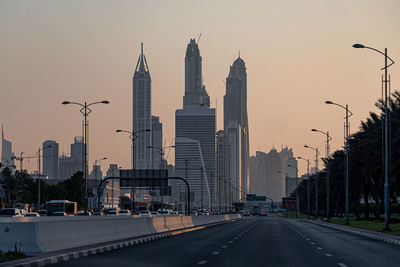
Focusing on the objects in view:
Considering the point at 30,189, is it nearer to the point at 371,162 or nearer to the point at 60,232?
the point at 371,162

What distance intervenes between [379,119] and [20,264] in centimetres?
5682

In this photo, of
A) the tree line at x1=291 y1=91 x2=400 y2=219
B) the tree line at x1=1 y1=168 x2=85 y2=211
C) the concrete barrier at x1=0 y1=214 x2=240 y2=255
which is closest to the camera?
the concrete barrier at x1=0 y1=214 x2=240 y2=255

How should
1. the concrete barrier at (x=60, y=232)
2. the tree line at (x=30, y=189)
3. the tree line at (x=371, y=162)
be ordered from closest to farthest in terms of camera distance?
the concrete barrier at (x=60, y=232) → the tree line at (x=371, y=162) → the tree line at (x=30, y=189)

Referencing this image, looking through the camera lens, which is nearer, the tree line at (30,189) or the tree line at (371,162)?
the tree line at (371,162)

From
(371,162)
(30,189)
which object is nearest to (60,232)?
(371,162)

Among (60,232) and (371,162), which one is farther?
(371,162)

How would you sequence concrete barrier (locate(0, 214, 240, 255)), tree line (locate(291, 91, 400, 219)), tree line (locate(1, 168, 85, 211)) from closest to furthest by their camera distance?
concrete barrier (locate(0, 214, 240, 255)) → tree line (locate(291, 91, 400, 219)) → tree line (locate(1, 168, 85, 211))

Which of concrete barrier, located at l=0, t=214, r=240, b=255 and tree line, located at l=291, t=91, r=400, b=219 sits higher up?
tree line, located at l=291, t=91, r=400, b=219

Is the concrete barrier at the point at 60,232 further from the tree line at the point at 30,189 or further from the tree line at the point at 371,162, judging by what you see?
the tree line at the point at 30,189

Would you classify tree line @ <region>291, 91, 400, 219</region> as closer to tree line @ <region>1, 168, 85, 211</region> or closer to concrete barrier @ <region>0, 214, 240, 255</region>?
concrete barrier @ <region>0, 214, 240, 255</region>

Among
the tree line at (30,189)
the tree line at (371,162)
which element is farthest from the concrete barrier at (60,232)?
the tree line at (30,189)

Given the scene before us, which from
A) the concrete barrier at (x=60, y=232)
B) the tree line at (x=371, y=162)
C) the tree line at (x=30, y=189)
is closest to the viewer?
the concrete barrier at (x=60, y=232)

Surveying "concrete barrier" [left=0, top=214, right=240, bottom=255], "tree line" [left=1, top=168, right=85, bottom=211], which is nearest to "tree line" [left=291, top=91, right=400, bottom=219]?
"concrete barrier" [left=0, top=214, right=240, bottom=255]

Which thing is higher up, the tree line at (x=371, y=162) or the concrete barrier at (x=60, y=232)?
the tree line at (x=371, y=162)
